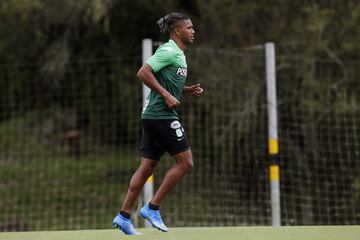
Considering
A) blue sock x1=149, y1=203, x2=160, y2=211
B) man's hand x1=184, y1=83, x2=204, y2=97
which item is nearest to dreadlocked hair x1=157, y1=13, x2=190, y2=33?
man's hand x1=184, y1=83, x2=204, y2=97

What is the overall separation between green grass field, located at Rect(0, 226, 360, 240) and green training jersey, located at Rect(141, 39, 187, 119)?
0.97 m

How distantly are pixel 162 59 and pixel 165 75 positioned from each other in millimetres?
147

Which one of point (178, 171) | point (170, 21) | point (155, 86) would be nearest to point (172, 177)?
point (178, 171)

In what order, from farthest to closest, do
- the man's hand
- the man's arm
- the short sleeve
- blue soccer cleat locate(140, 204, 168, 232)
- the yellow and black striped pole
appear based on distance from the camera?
the yellow and black striped pole, the man's hand, blue soccer cleat locate(140, 204, 168, 232), the short sleeve, the man's arm

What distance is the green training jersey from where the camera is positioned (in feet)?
21.8

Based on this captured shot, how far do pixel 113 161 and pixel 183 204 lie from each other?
103 inches

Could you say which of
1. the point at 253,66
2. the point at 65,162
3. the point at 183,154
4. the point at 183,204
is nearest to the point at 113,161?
the point at 65,162

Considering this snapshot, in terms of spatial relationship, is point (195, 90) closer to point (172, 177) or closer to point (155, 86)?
point (155, 86)

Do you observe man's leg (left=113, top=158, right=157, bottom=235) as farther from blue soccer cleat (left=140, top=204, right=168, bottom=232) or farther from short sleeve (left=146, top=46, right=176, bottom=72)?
short sleeve (left=146, top=46, right=176, bottom=72)

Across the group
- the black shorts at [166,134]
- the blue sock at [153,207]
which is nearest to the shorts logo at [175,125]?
the black shorts at [166,134]

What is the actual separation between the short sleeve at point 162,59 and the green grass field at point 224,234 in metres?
1.34

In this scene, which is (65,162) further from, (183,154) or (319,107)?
(183,154)

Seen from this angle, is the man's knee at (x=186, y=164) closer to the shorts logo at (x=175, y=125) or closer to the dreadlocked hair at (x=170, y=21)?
the shorts logo at (x=175, y=125)

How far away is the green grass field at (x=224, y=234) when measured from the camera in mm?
6293
